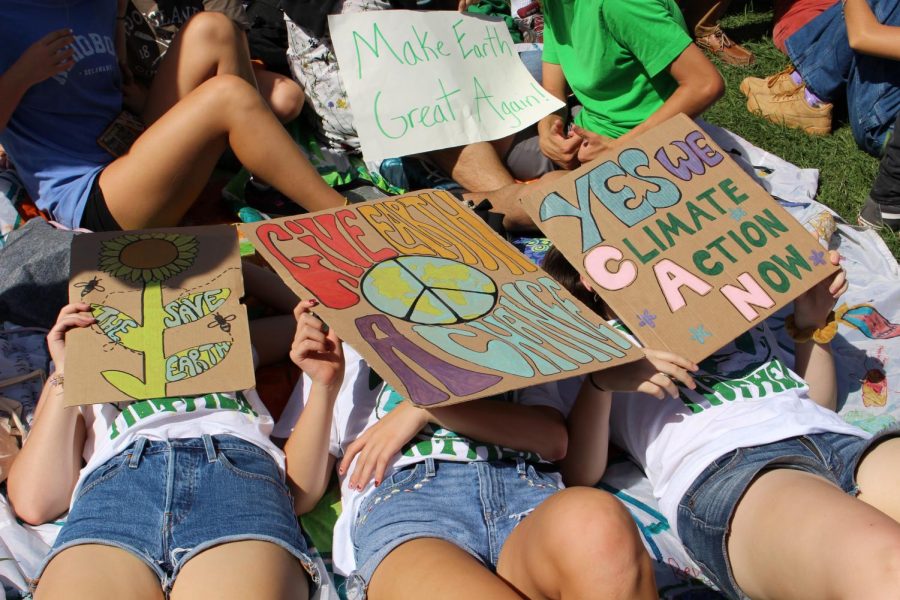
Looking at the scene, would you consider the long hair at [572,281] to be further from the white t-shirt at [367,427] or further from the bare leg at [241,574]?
the bare leg at [241,574]

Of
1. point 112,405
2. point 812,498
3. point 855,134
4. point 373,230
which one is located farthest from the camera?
point 855,134

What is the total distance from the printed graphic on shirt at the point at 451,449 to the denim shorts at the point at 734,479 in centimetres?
36

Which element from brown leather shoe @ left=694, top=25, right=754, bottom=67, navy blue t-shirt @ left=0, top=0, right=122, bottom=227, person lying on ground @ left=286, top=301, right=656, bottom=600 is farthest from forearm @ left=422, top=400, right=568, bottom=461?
brown leather shoe @ left=694, top=25, right=754, bottom=67

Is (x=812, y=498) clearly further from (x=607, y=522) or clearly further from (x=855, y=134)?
(x=855, y=134)

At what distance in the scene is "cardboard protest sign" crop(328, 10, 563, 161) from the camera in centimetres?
302

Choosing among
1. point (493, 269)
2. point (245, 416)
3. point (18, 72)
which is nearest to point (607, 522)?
point (493, 269)

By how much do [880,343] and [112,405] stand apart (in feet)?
7.07

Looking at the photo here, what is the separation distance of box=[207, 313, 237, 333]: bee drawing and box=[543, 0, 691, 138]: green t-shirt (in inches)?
62.2

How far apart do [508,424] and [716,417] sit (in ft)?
1.58

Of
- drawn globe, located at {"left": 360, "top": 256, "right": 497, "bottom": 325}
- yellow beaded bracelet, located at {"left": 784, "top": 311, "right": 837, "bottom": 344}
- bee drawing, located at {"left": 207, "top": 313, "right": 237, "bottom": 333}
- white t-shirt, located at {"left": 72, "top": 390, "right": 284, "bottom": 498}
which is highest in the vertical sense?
drawn globe, located at {"left": 360, "top": 256, "right": 497, "bottom": 325}

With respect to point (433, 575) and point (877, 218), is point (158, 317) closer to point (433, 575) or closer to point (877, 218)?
point (433, 575)

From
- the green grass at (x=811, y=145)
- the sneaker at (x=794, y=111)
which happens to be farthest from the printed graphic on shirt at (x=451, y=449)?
the sneaker at (x=794, y=111)

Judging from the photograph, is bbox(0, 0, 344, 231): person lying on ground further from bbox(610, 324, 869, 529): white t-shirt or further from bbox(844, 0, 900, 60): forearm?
bbox(844, 0, 900, 60): forearm

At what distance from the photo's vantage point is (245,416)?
1.94 metres
